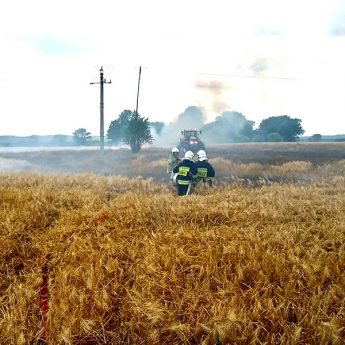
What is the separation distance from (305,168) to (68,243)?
19157mm

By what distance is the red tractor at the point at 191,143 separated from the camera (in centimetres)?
2715

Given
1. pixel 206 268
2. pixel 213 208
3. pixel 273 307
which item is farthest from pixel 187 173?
pixel 273 307

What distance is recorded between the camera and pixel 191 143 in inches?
1076

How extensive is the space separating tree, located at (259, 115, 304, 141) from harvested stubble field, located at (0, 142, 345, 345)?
98.8 meters

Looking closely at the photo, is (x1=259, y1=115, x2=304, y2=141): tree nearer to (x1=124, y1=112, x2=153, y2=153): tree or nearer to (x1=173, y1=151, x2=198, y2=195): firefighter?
(x1=124, y1=112, x2=153, y2=153): tree

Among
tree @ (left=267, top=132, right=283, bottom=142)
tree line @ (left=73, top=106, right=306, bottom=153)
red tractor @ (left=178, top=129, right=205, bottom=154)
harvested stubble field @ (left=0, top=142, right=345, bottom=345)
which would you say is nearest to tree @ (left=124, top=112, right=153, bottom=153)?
red tractor @ (left=178, top=129, right=205, bottom=154)

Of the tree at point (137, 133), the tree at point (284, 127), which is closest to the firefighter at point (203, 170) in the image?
the tree at point (137, 133)

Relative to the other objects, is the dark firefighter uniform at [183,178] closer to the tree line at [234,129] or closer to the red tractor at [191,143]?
the red tractor at [191,143]

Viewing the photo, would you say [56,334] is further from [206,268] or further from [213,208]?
[213,208]

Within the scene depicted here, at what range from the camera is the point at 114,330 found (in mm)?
3518

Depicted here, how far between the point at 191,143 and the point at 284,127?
80571 mm

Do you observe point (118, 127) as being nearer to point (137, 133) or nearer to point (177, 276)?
point (137, 133)

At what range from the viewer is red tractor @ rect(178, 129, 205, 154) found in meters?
27.1

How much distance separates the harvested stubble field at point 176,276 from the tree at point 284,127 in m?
98.8
